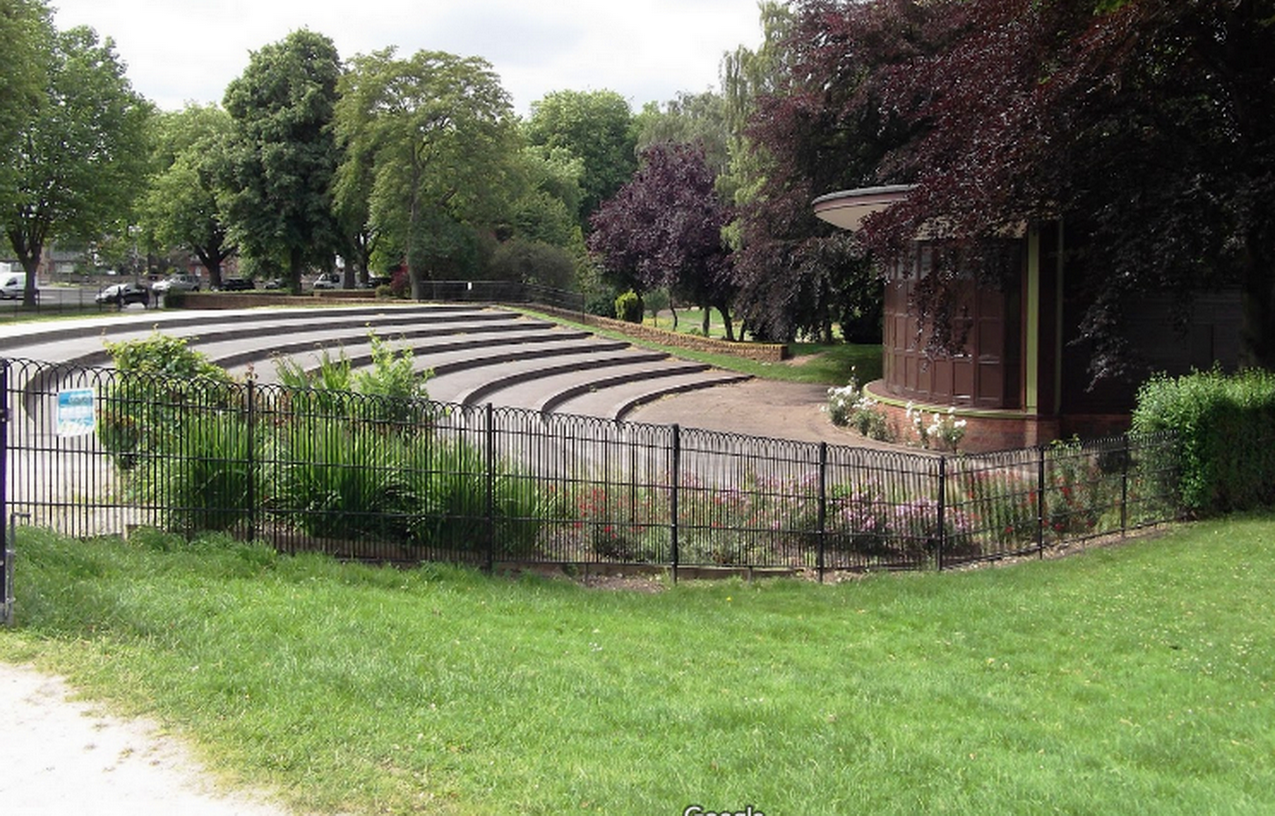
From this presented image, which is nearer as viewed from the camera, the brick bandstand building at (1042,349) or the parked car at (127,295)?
the brick bandstand building at (1042,349)

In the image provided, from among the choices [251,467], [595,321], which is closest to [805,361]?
[595,321]

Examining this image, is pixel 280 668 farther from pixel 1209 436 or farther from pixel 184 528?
pixel 1209 436

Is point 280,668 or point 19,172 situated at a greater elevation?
point 19,172

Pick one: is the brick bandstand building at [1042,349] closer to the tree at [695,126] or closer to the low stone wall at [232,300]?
the low stone wall at [232,300]

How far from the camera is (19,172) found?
36.8 metres

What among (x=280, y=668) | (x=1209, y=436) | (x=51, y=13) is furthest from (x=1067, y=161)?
(x=51, y=13)

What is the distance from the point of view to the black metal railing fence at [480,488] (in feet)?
29.7

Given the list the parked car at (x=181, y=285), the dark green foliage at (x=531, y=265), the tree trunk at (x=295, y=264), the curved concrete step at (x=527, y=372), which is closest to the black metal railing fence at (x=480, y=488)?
the curved concrete step at (x=527, y=372)

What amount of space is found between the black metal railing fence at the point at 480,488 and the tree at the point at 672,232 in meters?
22.9

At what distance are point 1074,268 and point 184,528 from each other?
16824 mm

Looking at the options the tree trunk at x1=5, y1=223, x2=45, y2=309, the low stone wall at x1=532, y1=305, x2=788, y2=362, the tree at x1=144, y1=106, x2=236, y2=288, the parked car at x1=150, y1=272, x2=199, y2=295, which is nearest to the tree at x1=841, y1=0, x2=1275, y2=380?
the low stone wall at x1=532, y1=305, x2=788, y2=362

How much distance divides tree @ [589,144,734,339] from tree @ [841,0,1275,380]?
1825cm

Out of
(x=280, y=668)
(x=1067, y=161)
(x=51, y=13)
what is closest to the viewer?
(x=280, y=668)

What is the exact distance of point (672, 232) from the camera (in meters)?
37.1
